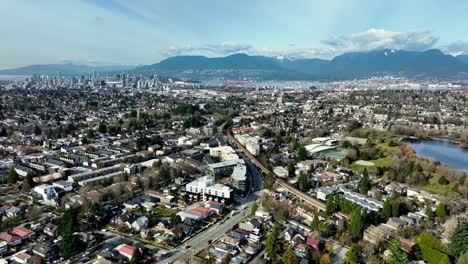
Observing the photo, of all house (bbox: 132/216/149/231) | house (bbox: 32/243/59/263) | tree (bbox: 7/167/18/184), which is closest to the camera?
house (bbox: 32/243/59/263)

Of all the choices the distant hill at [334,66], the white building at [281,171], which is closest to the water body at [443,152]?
the white building at [281,171]

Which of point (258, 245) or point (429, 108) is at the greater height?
point (429, 108)

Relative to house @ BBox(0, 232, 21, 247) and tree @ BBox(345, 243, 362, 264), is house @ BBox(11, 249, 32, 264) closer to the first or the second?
house @ BBox(0, 232, 21, 247)

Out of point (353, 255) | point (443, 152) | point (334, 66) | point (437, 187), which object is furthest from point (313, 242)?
point (334, 66)

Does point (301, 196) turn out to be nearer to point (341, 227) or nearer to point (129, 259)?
point (341, 227)

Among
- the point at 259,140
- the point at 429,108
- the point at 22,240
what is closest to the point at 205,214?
the point at 22,240

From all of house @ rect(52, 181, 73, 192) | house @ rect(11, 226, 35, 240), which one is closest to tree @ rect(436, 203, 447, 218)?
house @ rect(11, 226, 35, 240)

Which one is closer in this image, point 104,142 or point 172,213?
point 172,213
